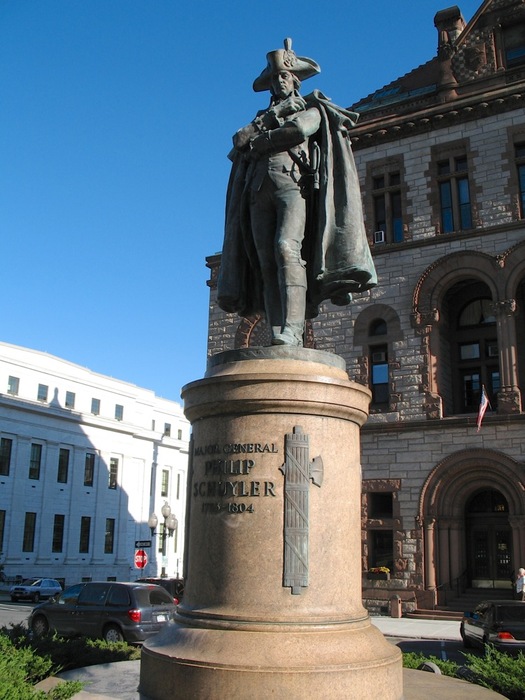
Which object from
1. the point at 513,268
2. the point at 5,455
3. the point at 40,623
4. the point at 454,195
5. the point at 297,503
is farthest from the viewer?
the point at 5,455

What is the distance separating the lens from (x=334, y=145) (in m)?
7.52

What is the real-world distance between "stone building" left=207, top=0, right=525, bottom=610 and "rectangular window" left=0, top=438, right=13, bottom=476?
31.4 meters

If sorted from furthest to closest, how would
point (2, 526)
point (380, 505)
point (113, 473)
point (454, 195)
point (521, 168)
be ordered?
1. point (113, 473)
2. point (2, 526)
3. point (454, 195)
4. point (521, 168)
5. point (380, 505)

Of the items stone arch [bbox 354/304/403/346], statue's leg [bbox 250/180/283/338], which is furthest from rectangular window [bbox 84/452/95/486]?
statue's leg [bbox 250/180/283/338]

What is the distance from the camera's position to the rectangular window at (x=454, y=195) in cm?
2772

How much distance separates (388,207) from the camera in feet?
95.7

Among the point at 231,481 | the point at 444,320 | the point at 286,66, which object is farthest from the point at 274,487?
the point at 444,320

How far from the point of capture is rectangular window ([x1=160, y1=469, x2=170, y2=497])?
227 ft

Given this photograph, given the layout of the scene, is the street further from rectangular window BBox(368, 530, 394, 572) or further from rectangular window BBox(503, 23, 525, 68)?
rectangular window BBox(503, 23, 525, 68)

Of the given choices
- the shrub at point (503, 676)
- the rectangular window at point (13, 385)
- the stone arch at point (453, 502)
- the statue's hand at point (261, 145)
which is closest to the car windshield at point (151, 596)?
the shrub at point (503, 676)

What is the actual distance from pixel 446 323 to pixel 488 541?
844 cm

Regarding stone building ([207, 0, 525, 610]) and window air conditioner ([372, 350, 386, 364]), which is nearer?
stone building ([207, 0, 525, 610])

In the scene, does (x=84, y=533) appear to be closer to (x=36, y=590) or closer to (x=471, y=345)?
(x=36, y=590)

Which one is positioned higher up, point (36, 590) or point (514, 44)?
point (514, 44)
